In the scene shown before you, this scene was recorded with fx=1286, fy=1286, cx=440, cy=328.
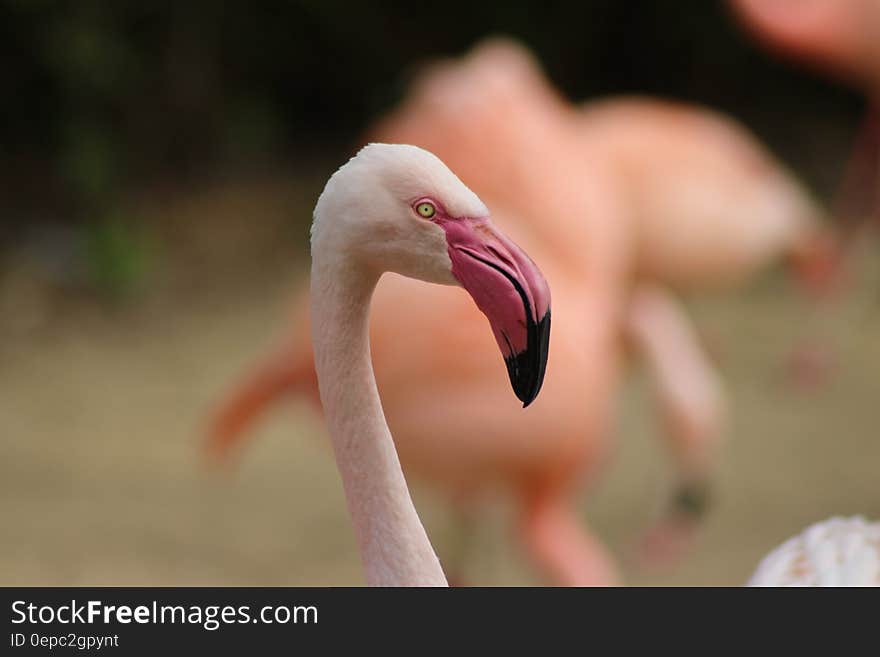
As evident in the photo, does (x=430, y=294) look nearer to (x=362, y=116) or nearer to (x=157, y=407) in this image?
(x=157, y=407)

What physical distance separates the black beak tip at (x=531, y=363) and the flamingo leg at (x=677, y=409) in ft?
7.42

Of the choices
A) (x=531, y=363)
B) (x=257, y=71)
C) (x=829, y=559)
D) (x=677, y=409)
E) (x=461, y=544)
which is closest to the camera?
(x=531, y=363)

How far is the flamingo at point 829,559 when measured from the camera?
1423 mm

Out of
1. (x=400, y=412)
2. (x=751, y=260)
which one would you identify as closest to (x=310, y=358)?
(x=400, y=412)

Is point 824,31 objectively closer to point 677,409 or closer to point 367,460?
point 677,409

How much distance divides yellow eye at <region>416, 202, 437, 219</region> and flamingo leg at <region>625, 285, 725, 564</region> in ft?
7.42

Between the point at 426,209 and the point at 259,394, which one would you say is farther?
the point at 259,394

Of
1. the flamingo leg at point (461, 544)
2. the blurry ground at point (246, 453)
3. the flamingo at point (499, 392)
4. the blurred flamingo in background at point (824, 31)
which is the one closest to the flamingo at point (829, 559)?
the flamingo at point (499, 392)

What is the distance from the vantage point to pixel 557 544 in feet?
8.74

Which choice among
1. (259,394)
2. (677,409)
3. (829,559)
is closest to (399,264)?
(829,559)

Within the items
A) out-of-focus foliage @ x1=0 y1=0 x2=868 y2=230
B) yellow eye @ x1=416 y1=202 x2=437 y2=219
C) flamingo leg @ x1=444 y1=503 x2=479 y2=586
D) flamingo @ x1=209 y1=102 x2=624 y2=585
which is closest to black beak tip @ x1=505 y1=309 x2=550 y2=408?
yellow eye @ x1=416 y1=202 x2=437 y2=219

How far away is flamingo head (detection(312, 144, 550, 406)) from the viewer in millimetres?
1013

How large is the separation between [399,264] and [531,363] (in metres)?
0.14

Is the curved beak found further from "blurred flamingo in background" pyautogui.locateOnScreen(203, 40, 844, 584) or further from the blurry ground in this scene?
the blurry ground
